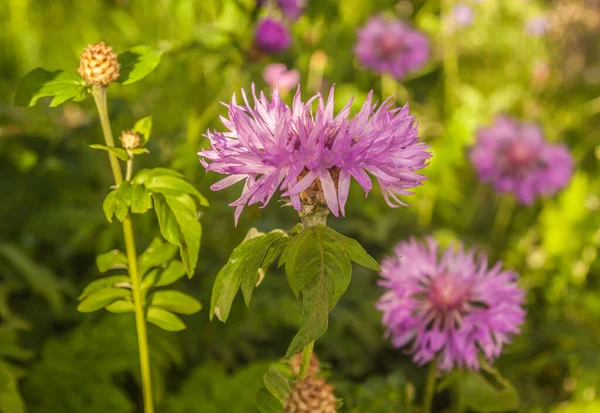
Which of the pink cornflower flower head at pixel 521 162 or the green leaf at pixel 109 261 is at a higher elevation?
the pink cornflower flower head at pixel 521 162

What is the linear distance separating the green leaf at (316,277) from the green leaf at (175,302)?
301 millimetres

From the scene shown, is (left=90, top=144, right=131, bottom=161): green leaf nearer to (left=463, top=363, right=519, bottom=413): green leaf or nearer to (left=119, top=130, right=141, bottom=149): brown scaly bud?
(left=119, top=130, right=141, bottom=149): brown scaly bud

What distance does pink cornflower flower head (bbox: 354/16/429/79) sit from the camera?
121 inches

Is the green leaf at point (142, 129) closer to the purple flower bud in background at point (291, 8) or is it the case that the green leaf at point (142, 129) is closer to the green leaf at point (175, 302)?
the green leaf at point (175, 302)

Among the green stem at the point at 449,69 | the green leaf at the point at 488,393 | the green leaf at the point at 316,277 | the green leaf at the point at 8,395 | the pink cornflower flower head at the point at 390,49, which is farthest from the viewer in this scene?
the green stem at the point at 449,69

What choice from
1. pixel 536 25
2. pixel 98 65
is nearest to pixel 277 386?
pixel 98 65

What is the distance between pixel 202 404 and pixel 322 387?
0.86 m

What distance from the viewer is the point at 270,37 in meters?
2.40

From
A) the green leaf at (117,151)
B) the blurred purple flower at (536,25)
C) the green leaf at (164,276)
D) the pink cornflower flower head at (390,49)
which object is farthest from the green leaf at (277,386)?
the blurred purple flower at (536,25)

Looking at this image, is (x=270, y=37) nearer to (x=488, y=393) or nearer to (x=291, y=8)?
(x=291, y=8)

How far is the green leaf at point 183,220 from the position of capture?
1.02 metres

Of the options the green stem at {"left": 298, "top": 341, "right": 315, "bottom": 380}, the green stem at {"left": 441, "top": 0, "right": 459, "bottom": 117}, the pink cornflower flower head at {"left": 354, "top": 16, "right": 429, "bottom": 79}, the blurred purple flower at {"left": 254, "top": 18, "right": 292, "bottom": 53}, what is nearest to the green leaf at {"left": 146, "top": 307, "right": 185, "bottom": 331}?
the green stem at {"left": 298, "top": 341, "right": 315, "bottom": 380}

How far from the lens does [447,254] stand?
5.02 ft

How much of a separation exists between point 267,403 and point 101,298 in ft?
1.04
